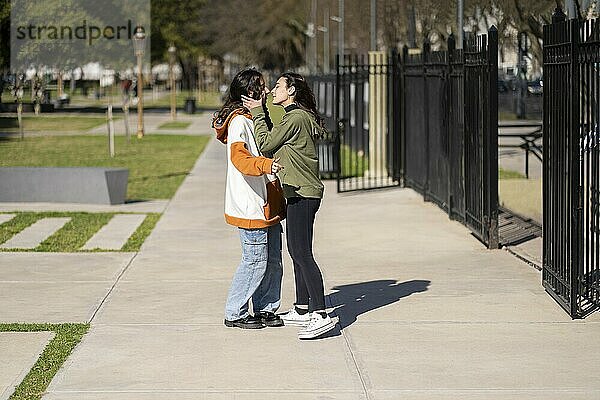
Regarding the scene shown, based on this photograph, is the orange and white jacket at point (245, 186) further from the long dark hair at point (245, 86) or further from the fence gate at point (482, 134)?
the fence gate at point (482, 134)

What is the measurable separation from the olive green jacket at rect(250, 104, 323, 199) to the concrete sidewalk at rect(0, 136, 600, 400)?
1.04 metres

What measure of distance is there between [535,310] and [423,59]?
28.5 feet

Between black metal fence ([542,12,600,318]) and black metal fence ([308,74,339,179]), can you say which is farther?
black metal fence ([308,74,339,179])

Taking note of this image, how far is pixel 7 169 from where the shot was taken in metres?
18.3

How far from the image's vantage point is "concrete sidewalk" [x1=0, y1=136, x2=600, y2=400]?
23.1ft

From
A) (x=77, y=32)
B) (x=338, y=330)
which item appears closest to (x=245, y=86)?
(x=338, y=330)

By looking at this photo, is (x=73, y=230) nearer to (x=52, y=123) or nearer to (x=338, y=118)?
(x=338, y=118)

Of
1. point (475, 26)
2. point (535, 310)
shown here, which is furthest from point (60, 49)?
point (535, 310)

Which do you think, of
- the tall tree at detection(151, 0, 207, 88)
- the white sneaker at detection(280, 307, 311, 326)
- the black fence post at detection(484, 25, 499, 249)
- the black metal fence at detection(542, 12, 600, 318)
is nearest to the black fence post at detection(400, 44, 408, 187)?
the black fence post at detection(484, 25, 499, 249)

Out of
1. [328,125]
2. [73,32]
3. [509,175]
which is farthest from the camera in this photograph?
[73,32]

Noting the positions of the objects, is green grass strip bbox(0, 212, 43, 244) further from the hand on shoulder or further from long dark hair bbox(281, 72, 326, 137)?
long dark hair bbox(281, 72, 326, 137)

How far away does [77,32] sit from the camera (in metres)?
53.8

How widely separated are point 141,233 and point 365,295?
5.18 metres

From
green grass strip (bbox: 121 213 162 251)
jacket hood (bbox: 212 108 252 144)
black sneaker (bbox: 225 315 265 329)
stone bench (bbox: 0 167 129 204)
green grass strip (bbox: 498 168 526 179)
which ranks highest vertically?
jacket hood (bbox: 212 108 252 144)
